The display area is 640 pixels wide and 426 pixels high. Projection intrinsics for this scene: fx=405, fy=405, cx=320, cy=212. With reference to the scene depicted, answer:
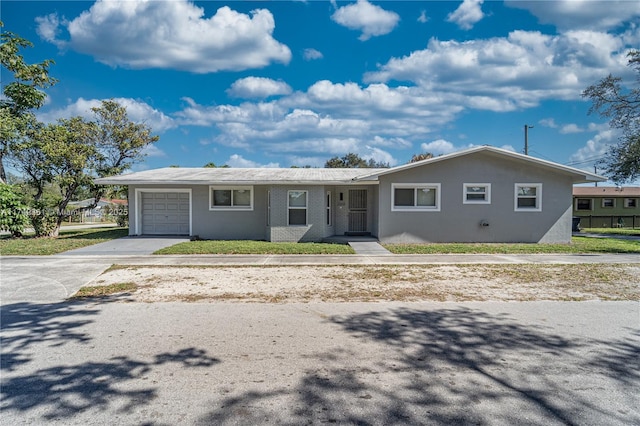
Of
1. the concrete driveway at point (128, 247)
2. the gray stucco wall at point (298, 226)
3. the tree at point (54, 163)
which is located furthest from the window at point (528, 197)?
the tree at point (54, 163)

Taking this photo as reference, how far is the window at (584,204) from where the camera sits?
33.2m

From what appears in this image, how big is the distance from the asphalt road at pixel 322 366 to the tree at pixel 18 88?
16556mm

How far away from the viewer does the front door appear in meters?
18.4

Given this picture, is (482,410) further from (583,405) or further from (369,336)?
(369,336)

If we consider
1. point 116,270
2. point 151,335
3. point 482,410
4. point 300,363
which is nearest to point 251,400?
point 300,363

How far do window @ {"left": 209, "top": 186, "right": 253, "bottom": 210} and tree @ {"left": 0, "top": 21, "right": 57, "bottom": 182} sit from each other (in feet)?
31.5

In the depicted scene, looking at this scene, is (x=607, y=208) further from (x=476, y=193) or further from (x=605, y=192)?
(x=476, y=193)

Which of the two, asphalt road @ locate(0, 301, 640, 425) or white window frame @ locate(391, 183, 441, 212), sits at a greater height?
white window frame @ locate(391, 183, 441, 212)

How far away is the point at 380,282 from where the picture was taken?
8.73 m

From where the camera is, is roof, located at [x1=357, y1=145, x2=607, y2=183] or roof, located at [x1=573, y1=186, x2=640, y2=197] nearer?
roof, located at [x1=357, y1=145, x2=607, y2=183]

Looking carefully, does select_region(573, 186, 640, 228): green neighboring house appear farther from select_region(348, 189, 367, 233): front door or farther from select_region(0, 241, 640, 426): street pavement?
select_region(0, 241, 640, 426): street pavement

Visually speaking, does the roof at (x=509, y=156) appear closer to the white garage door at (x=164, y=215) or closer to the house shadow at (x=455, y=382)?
the white garage door at (x=164, y=215)

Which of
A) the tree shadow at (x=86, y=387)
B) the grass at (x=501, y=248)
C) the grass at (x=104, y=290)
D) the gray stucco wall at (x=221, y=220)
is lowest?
the tree shadow at (x=86, y=387)

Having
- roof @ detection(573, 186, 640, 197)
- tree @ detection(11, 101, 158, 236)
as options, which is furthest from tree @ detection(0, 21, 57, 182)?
roof @ detection(573, 186, 640, 197)
